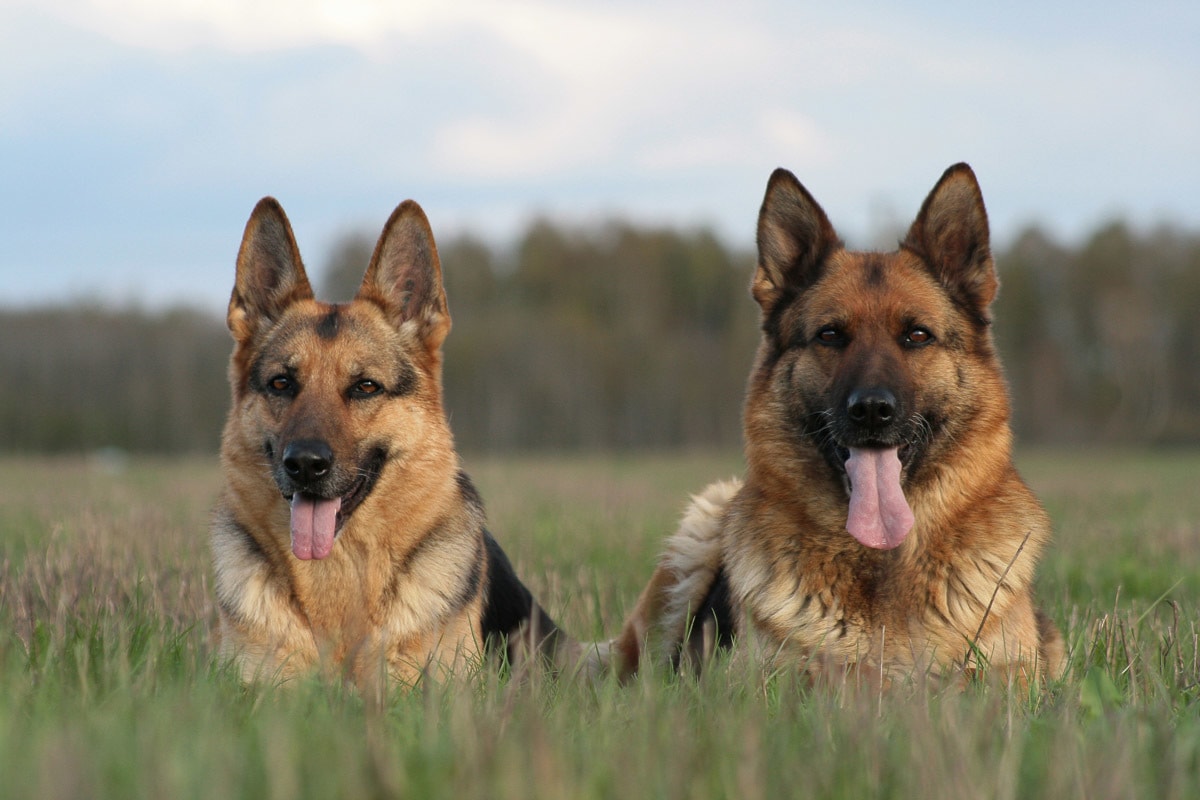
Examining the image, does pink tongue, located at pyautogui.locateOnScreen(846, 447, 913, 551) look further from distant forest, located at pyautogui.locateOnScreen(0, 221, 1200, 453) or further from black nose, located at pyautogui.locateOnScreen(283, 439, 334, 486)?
distant forest, located at pyautogui.locateOnScreen(0, 221, 1200, 453)

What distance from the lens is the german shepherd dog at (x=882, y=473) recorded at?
4.21 m

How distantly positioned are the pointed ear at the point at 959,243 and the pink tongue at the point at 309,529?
9.53 feet

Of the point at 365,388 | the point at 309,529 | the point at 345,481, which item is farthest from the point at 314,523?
the point at 365,388

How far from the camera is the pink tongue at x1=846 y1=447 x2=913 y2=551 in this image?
14.0ft

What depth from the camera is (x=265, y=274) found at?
5113 mm

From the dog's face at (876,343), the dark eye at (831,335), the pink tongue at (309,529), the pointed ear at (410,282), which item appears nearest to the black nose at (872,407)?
the dog's face at (876,343)

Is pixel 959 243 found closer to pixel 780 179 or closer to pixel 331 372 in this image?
pixel 780 179

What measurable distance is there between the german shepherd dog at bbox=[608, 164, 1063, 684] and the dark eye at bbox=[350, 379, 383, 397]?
5.21 ft

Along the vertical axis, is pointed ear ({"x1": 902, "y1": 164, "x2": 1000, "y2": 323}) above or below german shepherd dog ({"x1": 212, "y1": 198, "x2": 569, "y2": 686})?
above

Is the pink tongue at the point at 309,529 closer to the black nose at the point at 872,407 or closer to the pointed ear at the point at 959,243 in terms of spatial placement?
the black nose at the point at 872,407

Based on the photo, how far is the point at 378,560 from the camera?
4559 mm

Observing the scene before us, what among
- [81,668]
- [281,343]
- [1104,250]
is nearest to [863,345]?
[281,343]

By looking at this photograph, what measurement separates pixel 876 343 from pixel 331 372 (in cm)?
238

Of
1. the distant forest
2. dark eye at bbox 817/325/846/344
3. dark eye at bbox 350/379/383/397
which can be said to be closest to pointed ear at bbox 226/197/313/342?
dark eye at bbox 350/379/383/397
